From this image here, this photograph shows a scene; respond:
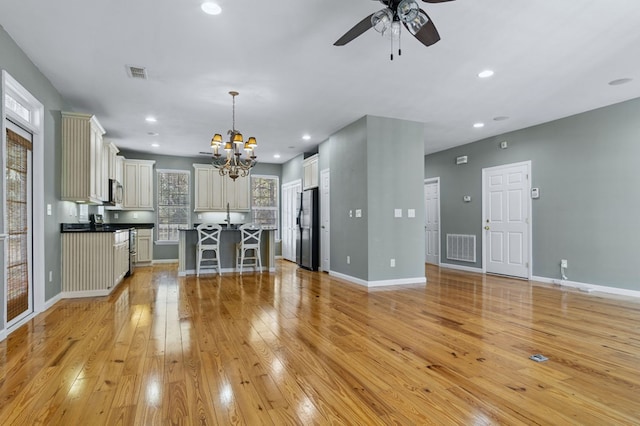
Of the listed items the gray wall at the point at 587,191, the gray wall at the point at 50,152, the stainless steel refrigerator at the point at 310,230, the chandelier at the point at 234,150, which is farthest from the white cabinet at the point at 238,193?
the gray wall at the point at 587,191

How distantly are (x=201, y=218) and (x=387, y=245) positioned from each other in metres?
5.67

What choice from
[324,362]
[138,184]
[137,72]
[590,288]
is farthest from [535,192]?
[138,184]

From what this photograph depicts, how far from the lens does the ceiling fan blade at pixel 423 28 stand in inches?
91.4

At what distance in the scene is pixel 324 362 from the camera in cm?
250

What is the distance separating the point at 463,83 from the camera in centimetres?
428

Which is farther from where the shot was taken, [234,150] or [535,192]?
[535,192]

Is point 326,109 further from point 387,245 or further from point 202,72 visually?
point 387,245

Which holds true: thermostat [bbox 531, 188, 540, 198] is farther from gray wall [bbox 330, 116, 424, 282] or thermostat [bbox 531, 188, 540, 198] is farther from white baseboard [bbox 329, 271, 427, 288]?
white baseboard [bbox 329, 271, 427, 288]

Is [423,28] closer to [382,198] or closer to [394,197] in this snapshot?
[382,198]

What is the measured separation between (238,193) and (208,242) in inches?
122

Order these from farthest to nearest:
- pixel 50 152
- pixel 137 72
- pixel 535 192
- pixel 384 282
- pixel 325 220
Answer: pixel 325 220 → pixel 535 192 → pixel 384 282 → pixel 50 152 → pixel 137 72

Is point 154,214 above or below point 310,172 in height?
below

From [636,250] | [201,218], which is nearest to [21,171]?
[201,218]

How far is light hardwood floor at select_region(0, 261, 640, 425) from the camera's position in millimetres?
1847
